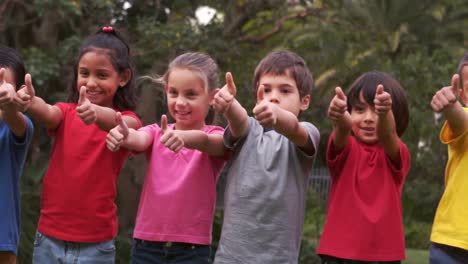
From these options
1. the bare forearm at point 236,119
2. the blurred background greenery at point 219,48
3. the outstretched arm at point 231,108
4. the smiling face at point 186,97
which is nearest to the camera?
the outstretched arm at point 231,108

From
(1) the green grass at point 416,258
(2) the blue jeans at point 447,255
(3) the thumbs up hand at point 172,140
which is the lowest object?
(1) the green grass at point 416,258

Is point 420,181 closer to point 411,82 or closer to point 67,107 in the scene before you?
point 411,82

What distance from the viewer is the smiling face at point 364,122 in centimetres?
434

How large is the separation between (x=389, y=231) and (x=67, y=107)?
1650 mm

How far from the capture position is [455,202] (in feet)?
14.2

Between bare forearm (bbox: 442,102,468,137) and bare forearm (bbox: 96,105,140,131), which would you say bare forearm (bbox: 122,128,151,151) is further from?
bare forearm (bbox: 442,102,468,137)

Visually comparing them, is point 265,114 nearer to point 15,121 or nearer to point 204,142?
point 204,142

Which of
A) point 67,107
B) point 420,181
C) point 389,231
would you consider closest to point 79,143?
point 67,107

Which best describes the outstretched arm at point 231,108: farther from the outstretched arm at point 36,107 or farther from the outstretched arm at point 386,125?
the outstretched arm at point 36,107

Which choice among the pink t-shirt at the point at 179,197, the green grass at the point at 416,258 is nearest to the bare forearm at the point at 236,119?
the pink t-shirt at the point at 179,197

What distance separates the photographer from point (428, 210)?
15.8 meters

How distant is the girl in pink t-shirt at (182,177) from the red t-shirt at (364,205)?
57 centimetres

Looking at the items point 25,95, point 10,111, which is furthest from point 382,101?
point 10,111

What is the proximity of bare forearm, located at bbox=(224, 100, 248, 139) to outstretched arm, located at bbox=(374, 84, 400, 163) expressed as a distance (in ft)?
1.90
